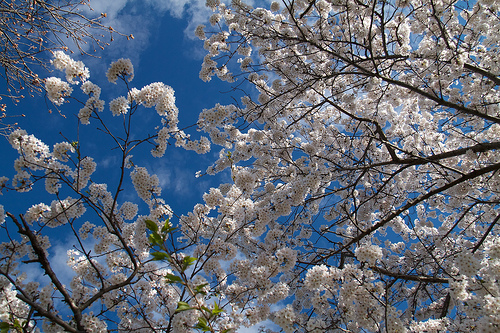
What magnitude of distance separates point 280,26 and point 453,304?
22.7 ft

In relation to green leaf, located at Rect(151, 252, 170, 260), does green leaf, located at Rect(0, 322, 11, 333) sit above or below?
below

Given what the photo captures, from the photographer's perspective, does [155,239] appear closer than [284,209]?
Yes

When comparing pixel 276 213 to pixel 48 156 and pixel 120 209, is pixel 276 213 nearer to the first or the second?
pixel 120 209

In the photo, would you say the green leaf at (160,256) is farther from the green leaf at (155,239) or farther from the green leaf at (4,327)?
the green leaf at (4,327)

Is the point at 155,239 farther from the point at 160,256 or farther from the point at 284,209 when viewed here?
the point at 284,209

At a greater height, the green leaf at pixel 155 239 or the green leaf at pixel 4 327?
the green leaf at pixel 155 239

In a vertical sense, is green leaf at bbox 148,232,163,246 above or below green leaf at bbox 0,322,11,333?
above

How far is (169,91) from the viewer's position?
4129mm

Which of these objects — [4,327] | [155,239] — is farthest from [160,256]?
[4,327]

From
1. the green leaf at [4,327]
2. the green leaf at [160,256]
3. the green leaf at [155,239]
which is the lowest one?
the green leaf at [4,327]

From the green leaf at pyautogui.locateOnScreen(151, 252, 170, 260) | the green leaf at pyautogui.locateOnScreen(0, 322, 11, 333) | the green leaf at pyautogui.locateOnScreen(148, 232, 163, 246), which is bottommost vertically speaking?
the green leaf at pyautogui.locateOnScreen(0, 322, 11, 333)

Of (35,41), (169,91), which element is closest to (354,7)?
(169,91)

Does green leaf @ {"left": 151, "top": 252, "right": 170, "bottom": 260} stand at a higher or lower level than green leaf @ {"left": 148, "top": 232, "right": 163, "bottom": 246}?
lower

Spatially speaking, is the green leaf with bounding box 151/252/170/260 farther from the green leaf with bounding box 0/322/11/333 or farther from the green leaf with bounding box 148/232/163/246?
the green leaf with bounding box 0/322/11/333
